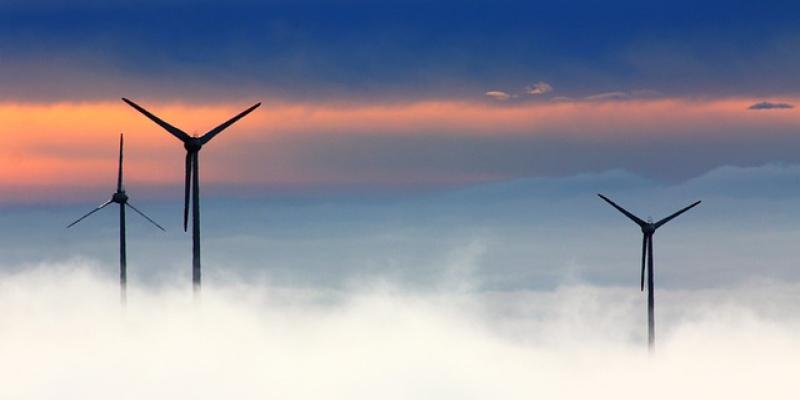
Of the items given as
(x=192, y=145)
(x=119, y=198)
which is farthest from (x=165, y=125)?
(x=119, y=198)

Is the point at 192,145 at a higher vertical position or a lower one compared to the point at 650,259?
higher

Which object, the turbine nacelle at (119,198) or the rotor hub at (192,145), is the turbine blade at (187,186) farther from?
the turbine nacelle at (119,198)

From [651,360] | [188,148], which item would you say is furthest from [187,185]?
[651,360]

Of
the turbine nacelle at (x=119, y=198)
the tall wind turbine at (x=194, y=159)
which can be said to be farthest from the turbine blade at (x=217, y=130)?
the turbine nacelle at (x=119, y=198)

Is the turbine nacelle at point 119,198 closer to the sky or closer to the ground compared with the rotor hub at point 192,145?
closer to the ground

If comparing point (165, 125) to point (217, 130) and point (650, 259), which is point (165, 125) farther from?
point (650, 259)

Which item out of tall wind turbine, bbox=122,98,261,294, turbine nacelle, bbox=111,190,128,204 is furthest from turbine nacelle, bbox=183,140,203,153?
turbine nacelle, bbox=111,190,128,204

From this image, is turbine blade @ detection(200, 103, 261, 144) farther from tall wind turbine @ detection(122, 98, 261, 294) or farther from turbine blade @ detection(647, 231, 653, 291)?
turbine blade @ detection(647, 231, 653, 291)

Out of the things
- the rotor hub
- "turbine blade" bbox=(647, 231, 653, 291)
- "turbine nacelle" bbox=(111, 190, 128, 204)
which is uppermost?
the rotor hub

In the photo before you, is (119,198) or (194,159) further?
(119,198)

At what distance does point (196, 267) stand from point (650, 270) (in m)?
48.4

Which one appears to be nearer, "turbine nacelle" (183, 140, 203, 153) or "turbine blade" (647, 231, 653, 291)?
"turbine nacelle" (183, 140, 203, 153)

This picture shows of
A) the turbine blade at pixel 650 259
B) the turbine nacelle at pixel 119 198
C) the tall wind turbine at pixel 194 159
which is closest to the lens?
the tall wind turbine at pixel 194 159

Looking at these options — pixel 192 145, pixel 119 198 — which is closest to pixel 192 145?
pixel 192 145
